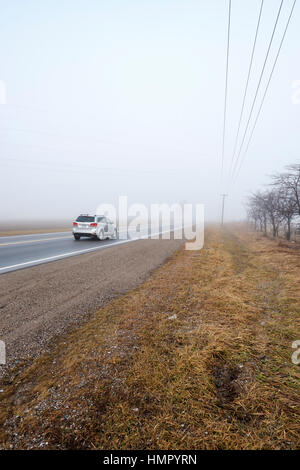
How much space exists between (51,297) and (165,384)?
319 centimetres

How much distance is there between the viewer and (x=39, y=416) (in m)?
1.45

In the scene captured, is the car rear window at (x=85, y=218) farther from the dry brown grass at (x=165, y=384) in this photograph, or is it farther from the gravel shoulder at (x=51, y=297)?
the dry brown grass at (x=165, y=384)

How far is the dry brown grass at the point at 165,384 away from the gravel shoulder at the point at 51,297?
1.05 feet

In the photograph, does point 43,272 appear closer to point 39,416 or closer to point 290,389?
point 39,416

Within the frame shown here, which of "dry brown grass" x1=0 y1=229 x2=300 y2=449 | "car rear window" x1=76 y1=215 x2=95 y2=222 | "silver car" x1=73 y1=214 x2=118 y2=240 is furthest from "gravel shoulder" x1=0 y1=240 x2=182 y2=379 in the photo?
"car rear window" x1=76 y1=215 x2=95 y2=222

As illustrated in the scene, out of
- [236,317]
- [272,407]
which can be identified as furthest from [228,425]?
[236,317]

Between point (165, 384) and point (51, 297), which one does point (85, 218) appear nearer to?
point (51, 297)

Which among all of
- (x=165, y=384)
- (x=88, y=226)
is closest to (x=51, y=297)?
(x=165, y=384)

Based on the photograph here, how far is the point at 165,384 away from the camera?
5.79 feet

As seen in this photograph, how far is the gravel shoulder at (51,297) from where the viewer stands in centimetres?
253

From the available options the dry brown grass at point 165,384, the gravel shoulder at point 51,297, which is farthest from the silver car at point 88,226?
the dry brown grass at point 165,384

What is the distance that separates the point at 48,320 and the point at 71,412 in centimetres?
188
